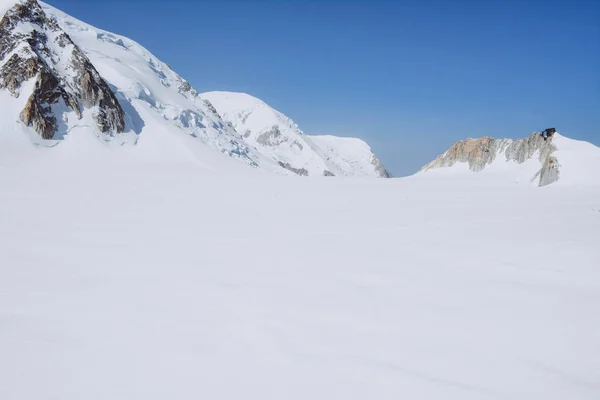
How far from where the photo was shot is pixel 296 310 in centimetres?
545

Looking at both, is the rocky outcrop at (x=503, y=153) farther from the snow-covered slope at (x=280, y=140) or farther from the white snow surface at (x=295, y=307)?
the snow-covered slope at (x=280, y=140)

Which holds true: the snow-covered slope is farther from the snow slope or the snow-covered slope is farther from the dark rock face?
the snow slope

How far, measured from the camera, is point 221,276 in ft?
22.4

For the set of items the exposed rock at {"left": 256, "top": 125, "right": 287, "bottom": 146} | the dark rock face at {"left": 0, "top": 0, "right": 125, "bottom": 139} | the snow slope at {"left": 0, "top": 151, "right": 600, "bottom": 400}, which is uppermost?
the exposed rock at {"left": 256, "top": 125, "right": 287, "bottom": 146}

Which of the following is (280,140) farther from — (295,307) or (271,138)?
(295,307)

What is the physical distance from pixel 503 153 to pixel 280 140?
118 metres

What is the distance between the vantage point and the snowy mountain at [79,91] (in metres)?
36.9

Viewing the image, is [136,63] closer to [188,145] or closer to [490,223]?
[188,145]

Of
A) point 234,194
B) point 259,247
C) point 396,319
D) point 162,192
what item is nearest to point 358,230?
point 259,247

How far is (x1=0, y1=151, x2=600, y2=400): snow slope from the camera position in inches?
152

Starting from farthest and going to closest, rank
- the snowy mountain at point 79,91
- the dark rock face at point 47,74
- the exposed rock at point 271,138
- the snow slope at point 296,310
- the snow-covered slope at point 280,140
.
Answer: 1. the exposed rock at point 271,138
2. the snow-covered slope at point 280,140
3. the dark rock face at point 47,74
4. the snowy mountain at point 79,91
5. the snow slope at point 296,310

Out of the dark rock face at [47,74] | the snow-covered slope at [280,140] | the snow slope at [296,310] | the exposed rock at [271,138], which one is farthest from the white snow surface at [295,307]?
the exposed rock at [271,138]

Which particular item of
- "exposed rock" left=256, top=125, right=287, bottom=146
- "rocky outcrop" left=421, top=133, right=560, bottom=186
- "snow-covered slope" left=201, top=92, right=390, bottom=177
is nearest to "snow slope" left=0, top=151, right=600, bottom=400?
"rocky outcrop" left=421, top=133, right=560, bottom=186

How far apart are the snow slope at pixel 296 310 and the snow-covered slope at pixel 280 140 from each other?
413ft
